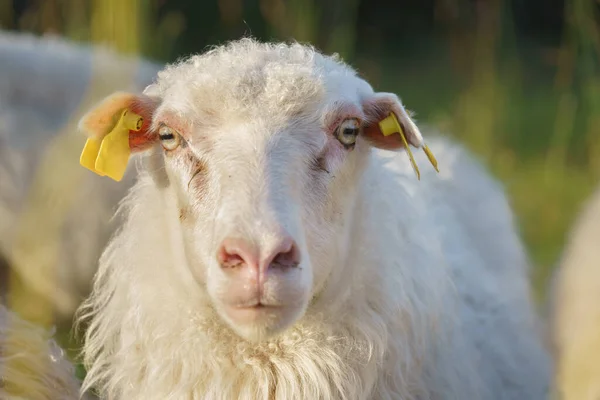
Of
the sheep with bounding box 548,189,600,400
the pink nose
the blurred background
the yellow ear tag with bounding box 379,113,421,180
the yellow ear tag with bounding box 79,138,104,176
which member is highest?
the blurred background

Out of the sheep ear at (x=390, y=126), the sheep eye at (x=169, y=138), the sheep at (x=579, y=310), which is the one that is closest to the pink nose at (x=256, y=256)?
the sheep eye at (x=169, y=138)

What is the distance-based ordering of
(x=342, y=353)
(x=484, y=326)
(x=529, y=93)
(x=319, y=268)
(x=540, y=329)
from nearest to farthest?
(x=319, y=268)
(x=342, y=353)
(x=484, y=326)
(x=540, y=329)
(x=529, y=93)

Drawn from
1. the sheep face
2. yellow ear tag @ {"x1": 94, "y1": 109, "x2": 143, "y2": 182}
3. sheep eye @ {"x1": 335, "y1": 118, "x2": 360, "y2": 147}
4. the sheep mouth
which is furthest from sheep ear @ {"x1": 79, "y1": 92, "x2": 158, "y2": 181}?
the sheep mouth

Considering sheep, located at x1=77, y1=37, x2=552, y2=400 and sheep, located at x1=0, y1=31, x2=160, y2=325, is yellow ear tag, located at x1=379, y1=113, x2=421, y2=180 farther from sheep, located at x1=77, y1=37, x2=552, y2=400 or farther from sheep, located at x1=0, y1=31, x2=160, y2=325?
sheep, located at x1=0, y1=31, x2=160, y2=325

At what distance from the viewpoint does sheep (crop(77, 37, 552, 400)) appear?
7.16 ft

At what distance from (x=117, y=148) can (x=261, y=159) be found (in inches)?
20.8

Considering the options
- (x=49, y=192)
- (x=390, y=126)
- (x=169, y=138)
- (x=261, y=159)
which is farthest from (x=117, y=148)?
(x=49, y=192)

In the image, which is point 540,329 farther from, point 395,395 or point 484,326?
point 395,395

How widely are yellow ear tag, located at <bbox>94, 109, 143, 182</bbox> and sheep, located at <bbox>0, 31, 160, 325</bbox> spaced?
61.2 inches

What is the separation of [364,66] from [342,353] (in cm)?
572

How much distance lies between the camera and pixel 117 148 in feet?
8.46

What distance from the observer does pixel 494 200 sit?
13.2 ft

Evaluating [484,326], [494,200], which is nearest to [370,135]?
[484,326]

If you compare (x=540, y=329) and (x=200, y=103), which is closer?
(x=200, y=103)
